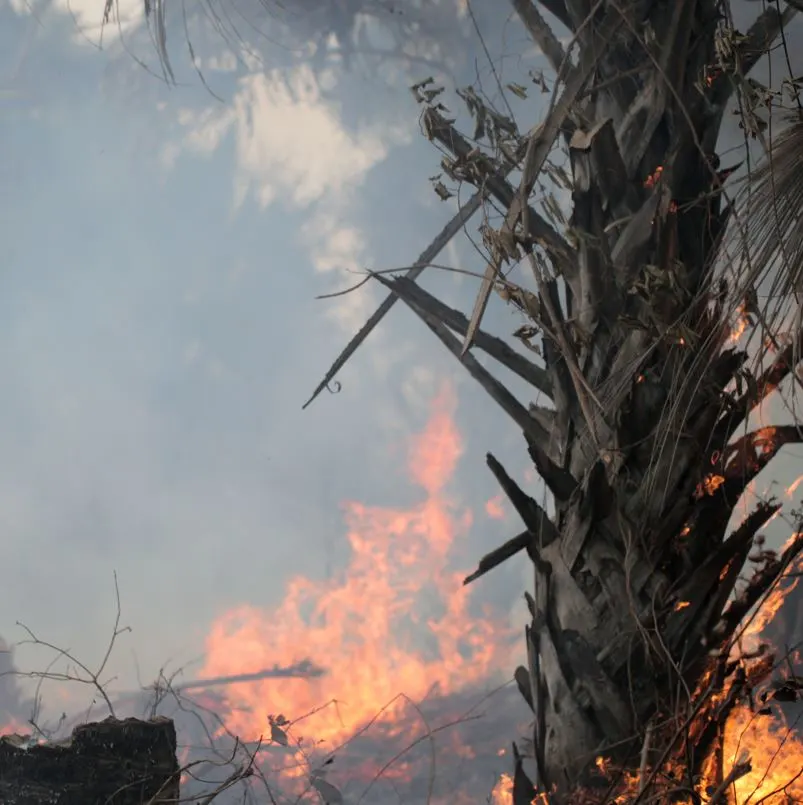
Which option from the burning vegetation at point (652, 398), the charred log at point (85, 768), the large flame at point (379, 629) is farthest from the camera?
the large flame at point (379, 629)

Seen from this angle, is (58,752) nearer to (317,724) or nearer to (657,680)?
(657,680)

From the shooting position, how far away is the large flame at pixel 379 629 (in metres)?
→ 8.03

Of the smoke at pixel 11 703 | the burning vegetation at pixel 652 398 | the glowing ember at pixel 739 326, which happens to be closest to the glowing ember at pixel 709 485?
the burning vegetation at pixel 652 398

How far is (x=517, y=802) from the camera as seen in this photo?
863 mm

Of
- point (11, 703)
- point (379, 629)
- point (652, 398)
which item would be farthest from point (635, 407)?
point (11, 703)

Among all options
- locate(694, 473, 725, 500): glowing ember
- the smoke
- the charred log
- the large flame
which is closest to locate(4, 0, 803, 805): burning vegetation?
locate(694, 473, 725, 500): glowing ember

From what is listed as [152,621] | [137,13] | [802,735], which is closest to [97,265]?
[137,13]

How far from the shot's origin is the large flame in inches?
316

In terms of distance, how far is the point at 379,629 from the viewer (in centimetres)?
837

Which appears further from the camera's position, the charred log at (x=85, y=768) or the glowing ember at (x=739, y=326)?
the charred log at (x=85, y=768)

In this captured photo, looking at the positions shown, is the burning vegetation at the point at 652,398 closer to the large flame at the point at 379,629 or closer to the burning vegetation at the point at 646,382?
the burning vegetation at the point at 646,382

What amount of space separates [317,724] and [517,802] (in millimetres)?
7581

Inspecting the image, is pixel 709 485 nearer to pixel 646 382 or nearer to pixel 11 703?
pixel 646 382

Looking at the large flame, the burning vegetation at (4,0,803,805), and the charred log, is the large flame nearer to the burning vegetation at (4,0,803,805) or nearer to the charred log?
the charred log
